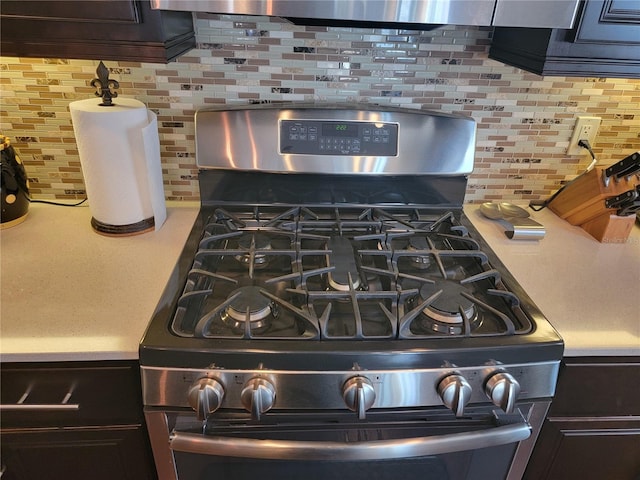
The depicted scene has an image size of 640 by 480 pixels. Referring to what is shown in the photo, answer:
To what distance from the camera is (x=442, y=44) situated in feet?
4.08

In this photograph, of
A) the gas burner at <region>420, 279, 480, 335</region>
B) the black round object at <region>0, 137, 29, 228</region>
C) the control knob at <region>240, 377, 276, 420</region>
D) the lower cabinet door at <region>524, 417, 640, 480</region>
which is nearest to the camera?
the control knob at <region>240, 377, 276, 420</region>

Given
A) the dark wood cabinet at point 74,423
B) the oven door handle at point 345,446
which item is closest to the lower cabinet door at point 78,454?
the dark wood cabinet at point 74,423

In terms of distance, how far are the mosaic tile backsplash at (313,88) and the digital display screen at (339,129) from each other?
3.4 inches

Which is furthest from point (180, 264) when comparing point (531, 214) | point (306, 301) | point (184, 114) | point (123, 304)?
point (531, 214)

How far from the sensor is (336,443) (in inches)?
34.8

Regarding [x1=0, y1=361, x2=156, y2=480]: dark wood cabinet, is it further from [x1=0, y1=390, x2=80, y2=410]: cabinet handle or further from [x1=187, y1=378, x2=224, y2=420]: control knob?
[x1=187, y1=378, x2=224, y2=420]: control knob

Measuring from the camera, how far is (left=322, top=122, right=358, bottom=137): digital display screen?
1.25 m

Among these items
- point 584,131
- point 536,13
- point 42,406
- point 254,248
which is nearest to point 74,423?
A: point 42,406

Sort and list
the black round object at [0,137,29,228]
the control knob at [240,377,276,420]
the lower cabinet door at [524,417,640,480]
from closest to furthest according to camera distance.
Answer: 1. the control knob at [240,377,276,420]
2. the lower cabinet door at [524,417,640,480]
3. the black round object at [0,137,29,228]

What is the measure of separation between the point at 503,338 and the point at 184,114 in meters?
0.95

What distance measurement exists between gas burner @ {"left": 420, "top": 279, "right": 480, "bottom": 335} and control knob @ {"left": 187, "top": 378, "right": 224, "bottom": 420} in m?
0.41

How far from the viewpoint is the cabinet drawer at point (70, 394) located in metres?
0.87

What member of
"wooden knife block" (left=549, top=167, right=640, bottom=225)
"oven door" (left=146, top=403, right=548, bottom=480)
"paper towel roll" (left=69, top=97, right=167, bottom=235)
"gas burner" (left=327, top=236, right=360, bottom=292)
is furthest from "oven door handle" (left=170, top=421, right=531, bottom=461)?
"wooden knife block" (left=549, top=167, right=640, bottom=225)

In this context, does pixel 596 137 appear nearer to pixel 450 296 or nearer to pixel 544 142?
pixel 544 142
